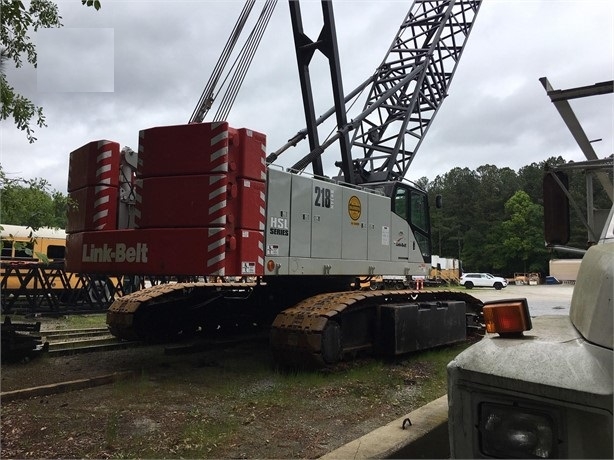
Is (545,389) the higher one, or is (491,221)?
(491,221)

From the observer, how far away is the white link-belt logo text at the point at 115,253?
6109 mm

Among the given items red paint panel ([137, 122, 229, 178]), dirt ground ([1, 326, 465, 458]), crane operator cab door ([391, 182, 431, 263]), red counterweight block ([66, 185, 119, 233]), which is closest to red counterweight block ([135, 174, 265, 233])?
red paint panel ([137, 122, 229, 178])

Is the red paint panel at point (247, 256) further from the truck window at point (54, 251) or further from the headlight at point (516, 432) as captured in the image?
the truck window at point (54, 251)

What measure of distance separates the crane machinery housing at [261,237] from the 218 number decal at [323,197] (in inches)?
Answer: 1.1

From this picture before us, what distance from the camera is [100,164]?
6723 millimetres

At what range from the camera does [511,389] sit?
77.5 inches

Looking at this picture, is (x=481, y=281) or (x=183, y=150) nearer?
(x=183, y=150)

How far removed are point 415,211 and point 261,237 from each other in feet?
13.6

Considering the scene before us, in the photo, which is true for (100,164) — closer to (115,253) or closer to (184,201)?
(115,253)

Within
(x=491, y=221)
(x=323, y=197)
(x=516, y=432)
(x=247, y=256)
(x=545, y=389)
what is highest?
(x=491, y=221)

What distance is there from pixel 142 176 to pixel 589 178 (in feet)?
16.0

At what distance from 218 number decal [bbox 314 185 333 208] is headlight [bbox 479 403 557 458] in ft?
17.4

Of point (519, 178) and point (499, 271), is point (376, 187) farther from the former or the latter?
point (519, 178)

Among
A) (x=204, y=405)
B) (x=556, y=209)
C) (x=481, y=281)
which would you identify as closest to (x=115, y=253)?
(x=204, y=405)
